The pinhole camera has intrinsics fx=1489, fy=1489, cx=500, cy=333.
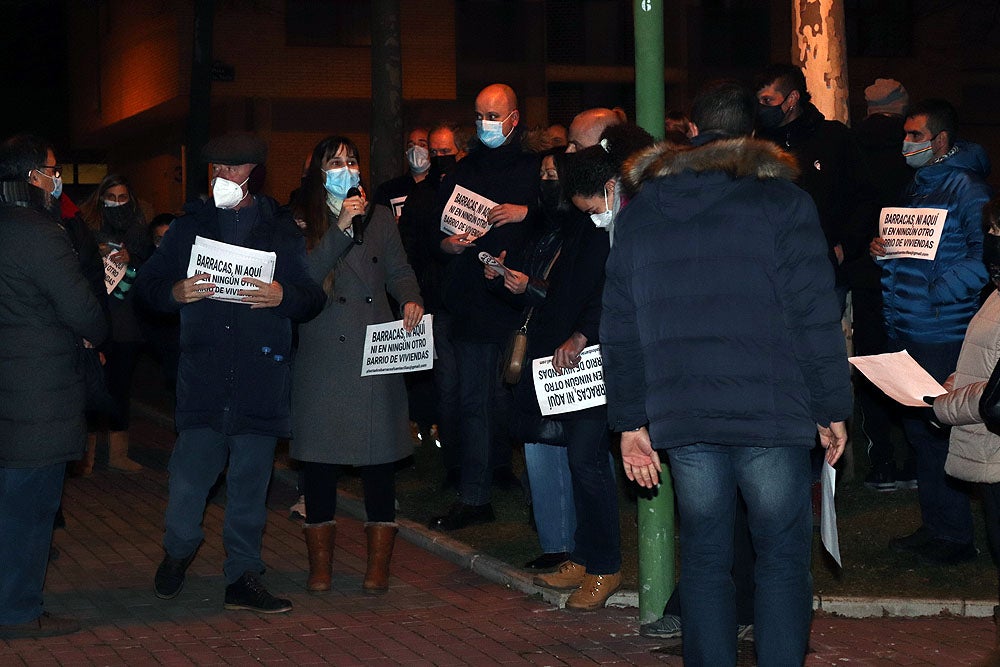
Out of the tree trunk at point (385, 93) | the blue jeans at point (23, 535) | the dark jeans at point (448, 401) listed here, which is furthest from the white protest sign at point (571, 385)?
the tree trunk at point (385, 93)

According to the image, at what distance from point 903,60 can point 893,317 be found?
1226 inches

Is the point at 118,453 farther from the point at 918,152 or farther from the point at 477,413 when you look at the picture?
the point at 918,152

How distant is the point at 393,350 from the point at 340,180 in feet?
3.02

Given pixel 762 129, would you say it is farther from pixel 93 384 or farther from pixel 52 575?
pixel 52 575

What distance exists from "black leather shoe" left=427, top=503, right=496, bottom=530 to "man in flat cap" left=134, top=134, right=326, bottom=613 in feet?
5.99

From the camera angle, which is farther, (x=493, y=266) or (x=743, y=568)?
(x=493, y=266)

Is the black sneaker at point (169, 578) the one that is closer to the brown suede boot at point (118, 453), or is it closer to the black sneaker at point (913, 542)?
the black sneaker at point (913, 542)

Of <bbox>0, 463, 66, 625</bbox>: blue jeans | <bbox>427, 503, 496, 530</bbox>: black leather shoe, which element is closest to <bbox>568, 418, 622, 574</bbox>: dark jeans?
<bbox>427, 503, 496, 530</bbox>: black leather shoe

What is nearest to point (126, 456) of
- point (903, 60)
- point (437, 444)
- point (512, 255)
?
point (437, 444)

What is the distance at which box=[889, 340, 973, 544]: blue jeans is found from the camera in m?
8.03

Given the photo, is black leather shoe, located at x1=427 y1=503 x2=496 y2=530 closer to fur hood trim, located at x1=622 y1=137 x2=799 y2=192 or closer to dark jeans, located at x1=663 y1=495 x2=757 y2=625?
dark jeans, located at x1=663 y1=495 x2=757 y2=625

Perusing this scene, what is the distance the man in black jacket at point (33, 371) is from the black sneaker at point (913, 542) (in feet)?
14.4

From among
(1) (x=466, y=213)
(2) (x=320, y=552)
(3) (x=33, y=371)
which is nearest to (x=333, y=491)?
(2) (x=320, y=552)

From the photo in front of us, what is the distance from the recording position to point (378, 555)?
25.8 ft
